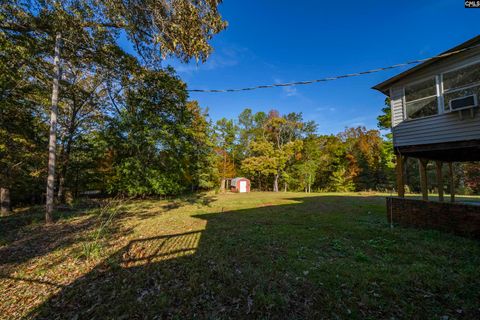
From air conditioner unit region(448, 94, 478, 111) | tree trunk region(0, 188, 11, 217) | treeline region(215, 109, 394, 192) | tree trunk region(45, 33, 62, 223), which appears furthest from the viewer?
treeline region(215, 109, 394, 192)

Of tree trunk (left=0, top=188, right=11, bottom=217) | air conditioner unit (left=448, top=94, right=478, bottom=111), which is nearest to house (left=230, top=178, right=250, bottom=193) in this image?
tree trunk (left=0, top=188, right=11, bottom=217)

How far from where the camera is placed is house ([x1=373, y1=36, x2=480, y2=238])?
498cm

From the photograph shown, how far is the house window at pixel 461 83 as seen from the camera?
5059 mm

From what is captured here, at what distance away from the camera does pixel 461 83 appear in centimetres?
531

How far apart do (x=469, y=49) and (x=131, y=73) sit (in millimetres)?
10295

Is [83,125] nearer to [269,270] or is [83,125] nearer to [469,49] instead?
[269,270]

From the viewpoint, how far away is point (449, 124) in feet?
17.4

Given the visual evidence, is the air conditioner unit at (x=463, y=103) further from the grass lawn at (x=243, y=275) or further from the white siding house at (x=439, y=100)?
the grass lawn at (x=243, y=275)

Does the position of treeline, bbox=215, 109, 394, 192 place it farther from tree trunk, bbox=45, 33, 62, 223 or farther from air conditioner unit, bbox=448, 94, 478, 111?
air conditioner unit, bbox=448, 94, 478, 111

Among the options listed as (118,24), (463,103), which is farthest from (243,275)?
(118,24)

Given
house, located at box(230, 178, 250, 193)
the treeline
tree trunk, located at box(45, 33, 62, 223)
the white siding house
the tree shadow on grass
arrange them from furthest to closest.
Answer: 1. the treeline
2. house, located at box(230, 178, 250, 193)
3. tree trunk, located at box(45, 33, 62, 223)
4. the white siding house
5. the tree shadow on grass

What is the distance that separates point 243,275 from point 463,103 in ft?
22.1

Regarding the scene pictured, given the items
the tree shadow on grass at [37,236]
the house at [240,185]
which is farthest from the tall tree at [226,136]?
the tree shadow on grass at [37,236]

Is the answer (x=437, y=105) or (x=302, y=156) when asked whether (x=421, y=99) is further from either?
(x=302, y=156)
